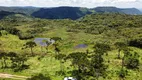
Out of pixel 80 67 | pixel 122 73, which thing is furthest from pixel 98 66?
pixel 122 73

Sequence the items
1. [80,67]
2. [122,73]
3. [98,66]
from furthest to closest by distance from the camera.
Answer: [98,66] < [80,67] < [122,73]

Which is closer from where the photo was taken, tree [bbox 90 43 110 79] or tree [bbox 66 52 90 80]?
tree [bbox 66 52 90 80]

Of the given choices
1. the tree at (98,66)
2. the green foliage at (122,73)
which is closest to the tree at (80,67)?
the tree at (98,66)

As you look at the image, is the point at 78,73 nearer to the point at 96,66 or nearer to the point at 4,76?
the point at 96,66

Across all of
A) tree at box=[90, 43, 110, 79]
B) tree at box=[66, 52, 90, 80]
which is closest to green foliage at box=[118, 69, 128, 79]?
tree at box=[90, 43, 110, 79]

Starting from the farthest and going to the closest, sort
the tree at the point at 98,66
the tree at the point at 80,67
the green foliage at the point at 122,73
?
the green foliage at the point at 122,73, the tree at the point at 98,66, the tree at the point at 80,67

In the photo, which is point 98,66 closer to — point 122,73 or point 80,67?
point 80,67

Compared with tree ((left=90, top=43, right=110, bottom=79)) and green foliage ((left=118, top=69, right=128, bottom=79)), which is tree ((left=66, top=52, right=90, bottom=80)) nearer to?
tree ((left=90, top=43, right=110, bottom=79))

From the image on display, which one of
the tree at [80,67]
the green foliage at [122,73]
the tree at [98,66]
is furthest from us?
the green foliage at [122,73]

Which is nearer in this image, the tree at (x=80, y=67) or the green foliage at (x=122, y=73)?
the tree at (x=80, y=67)

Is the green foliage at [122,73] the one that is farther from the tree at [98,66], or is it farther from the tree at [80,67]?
the tree at [80,67]

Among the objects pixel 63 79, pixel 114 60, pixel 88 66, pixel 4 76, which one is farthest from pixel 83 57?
pixel 4 76

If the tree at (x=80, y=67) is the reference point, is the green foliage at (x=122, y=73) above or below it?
below
